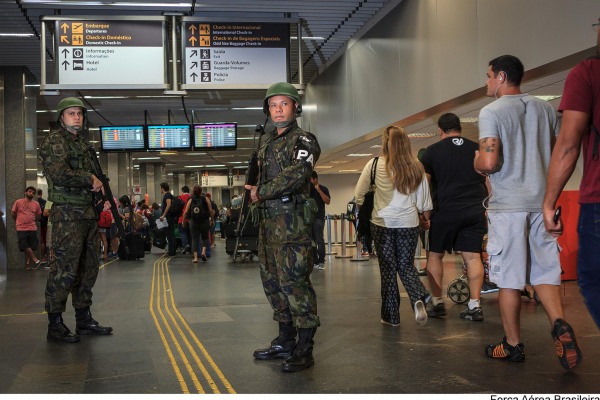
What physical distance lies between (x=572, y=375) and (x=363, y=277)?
7.24 meters

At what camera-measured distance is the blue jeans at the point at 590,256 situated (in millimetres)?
2848

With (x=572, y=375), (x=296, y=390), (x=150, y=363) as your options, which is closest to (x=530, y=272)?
(x=572, y=375)

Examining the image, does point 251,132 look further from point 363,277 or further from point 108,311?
point 108,311

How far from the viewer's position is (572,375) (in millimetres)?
4117

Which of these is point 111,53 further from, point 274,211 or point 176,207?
point 176,207

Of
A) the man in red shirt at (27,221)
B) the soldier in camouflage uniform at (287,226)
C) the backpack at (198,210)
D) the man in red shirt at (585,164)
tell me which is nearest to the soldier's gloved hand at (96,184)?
the soldier in camouflage uniform at (287,226)

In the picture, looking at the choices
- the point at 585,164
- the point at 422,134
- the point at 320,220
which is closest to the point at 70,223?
the point at 585,164

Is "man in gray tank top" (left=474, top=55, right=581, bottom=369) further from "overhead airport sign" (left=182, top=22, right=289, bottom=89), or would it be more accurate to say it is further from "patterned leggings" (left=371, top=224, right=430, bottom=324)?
"overhead airport sign" (left=182, top=22, right=289, bottom=89)

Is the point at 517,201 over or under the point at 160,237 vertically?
over

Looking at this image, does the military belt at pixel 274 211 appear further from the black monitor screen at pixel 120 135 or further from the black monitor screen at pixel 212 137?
the black monitor screen at pixel 120 135

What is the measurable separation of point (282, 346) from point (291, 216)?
37.5 inches

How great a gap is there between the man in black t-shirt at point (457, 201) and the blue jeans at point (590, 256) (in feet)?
12.0

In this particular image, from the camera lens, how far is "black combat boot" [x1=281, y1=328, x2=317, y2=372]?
448 centimetres

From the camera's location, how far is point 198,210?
17141 millimetres
